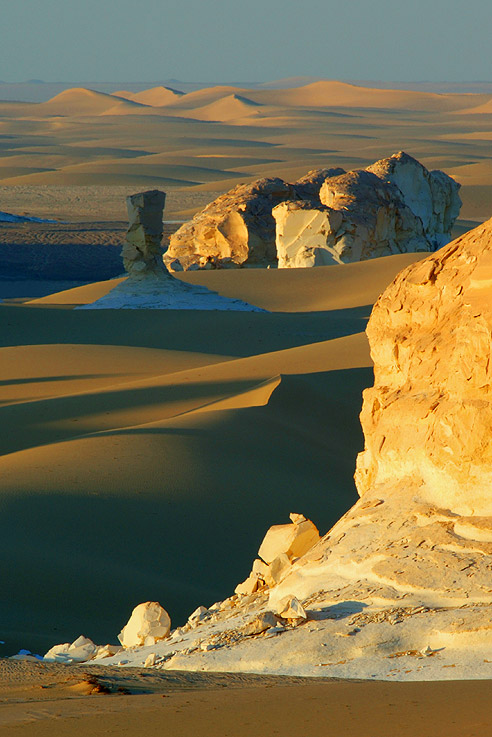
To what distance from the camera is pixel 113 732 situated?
3.17m

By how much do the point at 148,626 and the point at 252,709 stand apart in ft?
6.63

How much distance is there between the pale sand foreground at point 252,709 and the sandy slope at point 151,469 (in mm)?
2556

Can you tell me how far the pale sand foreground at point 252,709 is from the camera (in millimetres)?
3088

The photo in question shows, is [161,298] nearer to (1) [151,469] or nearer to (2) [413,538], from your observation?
(1) [151,469]

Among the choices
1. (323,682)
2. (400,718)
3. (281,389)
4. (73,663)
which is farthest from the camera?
(281,389)

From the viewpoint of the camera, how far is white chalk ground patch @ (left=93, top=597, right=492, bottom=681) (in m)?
3.76

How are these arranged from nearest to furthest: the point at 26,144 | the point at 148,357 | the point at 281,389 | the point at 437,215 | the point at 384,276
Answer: the point at 281,389 → the point at 148,357 → the point at 384,276 → the point at 437,215 → the point at 26,144

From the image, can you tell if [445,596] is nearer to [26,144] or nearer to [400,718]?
[400,718]

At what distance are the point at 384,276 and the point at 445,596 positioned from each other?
21.7m

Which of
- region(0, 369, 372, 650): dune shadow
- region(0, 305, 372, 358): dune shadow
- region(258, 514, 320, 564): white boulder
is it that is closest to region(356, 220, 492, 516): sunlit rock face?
region(258, 514, 320, 564): white boulder

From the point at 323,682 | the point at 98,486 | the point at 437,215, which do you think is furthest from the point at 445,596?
the point at 437,215

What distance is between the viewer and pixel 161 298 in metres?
23.1

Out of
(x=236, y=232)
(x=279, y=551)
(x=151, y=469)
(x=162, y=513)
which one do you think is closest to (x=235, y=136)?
(x=236, y=232)

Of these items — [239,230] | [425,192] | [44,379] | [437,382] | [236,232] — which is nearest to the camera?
[437,382]
